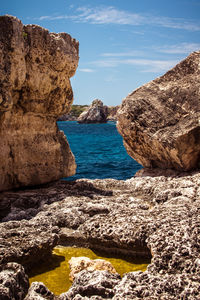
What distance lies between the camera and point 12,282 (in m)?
4.35

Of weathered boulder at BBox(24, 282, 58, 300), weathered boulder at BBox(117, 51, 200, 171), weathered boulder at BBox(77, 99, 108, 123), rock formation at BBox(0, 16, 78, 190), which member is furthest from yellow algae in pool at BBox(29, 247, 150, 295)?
weathered boulder at BBox(77, 99, 108, 123)

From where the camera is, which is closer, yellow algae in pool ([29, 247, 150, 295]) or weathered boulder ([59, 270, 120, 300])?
weathered boulder ([59, 270, 120, 300])

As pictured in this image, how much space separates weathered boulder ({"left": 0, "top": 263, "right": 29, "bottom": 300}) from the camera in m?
4.16

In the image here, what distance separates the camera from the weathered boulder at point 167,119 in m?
10.8

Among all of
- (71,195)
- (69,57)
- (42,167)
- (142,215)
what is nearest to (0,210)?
(71,195)

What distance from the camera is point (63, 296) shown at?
424 cm

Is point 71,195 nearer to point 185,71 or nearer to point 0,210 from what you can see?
point 0,210

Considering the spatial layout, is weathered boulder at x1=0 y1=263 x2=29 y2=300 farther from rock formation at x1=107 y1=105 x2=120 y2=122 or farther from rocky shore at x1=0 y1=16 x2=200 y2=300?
rock formation at x1=107 y1=105 x2=120 y2=122

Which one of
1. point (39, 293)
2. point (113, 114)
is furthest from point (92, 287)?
point (113, 114)

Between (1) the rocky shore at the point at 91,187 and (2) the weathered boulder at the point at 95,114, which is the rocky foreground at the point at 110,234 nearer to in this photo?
(1) the rocky shore at the point at 91,187

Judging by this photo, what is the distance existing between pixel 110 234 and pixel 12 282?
2119 millimetres

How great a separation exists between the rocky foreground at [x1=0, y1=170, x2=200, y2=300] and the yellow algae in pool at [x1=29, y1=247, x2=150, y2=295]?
0.62 ft

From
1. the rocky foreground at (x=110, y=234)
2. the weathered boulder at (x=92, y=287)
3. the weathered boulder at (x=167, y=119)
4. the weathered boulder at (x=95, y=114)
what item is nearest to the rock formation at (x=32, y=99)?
the rocky foreground at (x=110, y=234)

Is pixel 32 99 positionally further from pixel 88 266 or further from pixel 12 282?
pixel 12 282
